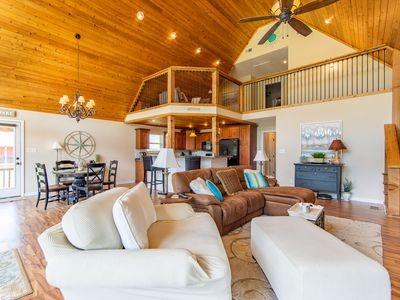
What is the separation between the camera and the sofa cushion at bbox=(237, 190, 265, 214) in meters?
3.40

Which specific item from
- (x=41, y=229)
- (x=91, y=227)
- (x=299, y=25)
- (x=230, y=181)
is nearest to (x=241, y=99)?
(x=299, y=25)

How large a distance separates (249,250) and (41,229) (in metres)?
3.10

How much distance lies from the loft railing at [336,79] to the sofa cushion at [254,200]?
3.53 metres

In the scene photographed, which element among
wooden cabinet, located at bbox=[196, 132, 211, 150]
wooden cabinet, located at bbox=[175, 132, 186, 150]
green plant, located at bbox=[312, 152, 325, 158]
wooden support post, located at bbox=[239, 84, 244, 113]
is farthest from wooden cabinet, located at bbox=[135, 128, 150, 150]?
green plant, located at bbox=[312, 152, 325, 158]

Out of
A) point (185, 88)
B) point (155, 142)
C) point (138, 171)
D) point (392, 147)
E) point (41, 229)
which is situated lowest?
point (41, 229)

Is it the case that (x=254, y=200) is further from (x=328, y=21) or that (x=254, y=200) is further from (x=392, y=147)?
(x=328, y=21)

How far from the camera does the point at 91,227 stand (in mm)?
1397

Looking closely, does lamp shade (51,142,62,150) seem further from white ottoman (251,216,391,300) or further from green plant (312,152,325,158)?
green plant (312,152,325,158)

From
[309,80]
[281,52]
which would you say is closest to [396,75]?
[309,80]

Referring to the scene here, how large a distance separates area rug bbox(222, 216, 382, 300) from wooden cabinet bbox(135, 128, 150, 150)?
600cm

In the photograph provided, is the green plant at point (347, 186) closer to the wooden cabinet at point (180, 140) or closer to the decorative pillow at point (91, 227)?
the decorative pillow at point (91, 227)

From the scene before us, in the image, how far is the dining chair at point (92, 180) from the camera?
4.69 meters

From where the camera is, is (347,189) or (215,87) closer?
(347,189)

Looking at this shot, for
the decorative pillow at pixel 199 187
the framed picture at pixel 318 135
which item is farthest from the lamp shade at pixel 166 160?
the framed picture at pixel 318 135
